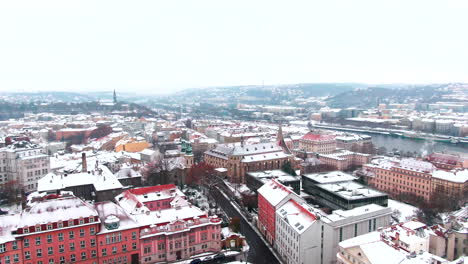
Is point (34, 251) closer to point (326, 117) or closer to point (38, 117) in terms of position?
point (38, 117)

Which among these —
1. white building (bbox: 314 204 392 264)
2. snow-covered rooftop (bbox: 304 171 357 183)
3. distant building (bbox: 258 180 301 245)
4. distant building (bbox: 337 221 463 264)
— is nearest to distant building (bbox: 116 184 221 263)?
distant building (bbox: 258 180 301 245)

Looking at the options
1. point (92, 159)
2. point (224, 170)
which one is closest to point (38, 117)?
point (92, 159)

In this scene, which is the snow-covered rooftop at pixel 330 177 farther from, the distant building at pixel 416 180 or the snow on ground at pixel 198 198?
the snow on ground at pixel 198 198

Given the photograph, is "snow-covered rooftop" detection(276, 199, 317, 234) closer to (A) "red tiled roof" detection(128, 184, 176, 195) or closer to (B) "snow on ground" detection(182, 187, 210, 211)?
(B) "snow on ground" detection(182, 187, 210, 211)

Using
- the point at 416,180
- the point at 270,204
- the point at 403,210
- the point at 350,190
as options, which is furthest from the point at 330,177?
the point at 270,204

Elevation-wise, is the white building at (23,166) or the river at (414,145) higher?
the white building at (23,166)

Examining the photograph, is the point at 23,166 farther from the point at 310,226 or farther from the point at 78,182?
the point at 310,226

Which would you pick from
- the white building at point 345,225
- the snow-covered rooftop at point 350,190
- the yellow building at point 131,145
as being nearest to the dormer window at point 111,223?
the white building at point 345,225
